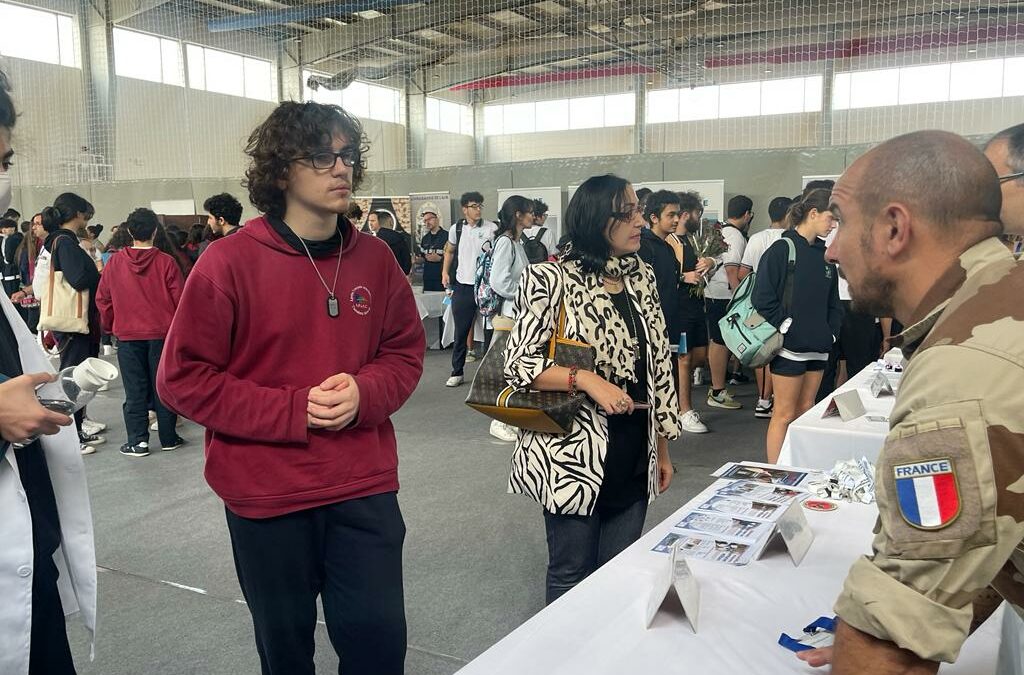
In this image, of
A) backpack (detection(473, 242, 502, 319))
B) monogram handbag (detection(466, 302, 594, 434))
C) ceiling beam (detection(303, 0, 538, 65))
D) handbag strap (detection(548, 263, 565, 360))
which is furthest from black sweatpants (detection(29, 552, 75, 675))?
ceiling beam (detection(303, 0, 538, 65))

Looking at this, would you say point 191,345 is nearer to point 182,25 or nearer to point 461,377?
point 461,377

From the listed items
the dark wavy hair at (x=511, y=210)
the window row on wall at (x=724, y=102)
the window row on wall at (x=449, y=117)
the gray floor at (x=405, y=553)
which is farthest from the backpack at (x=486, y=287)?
the window row on wall at (x=449, y=117)

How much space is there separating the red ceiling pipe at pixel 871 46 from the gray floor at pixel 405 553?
15.3 feet

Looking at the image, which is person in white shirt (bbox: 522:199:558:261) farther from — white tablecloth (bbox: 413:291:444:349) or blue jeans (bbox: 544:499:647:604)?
blue jeans (bbox: 544:499:647:604)

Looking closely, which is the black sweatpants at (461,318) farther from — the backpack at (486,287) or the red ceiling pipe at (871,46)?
the red ceiling pipe at (871,46)

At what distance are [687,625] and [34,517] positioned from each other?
1.07 meters

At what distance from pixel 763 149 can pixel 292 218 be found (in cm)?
653

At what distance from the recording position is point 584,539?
197 cm

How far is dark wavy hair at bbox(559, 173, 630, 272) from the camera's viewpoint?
1.97 meters

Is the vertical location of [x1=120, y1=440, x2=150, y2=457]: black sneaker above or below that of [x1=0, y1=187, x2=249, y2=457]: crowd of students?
below

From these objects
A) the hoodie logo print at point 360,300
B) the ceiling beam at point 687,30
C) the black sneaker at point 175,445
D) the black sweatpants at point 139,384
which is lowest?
the black sneaker at point 175,445

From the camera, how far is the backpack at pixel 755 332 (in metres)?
3.33

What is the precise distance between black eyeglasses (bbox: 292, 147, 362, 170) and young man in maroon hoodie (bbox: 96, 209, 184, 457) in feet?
10.7

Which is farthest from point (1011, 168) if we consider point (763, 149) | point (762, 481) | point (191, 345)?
point (763, 149)
